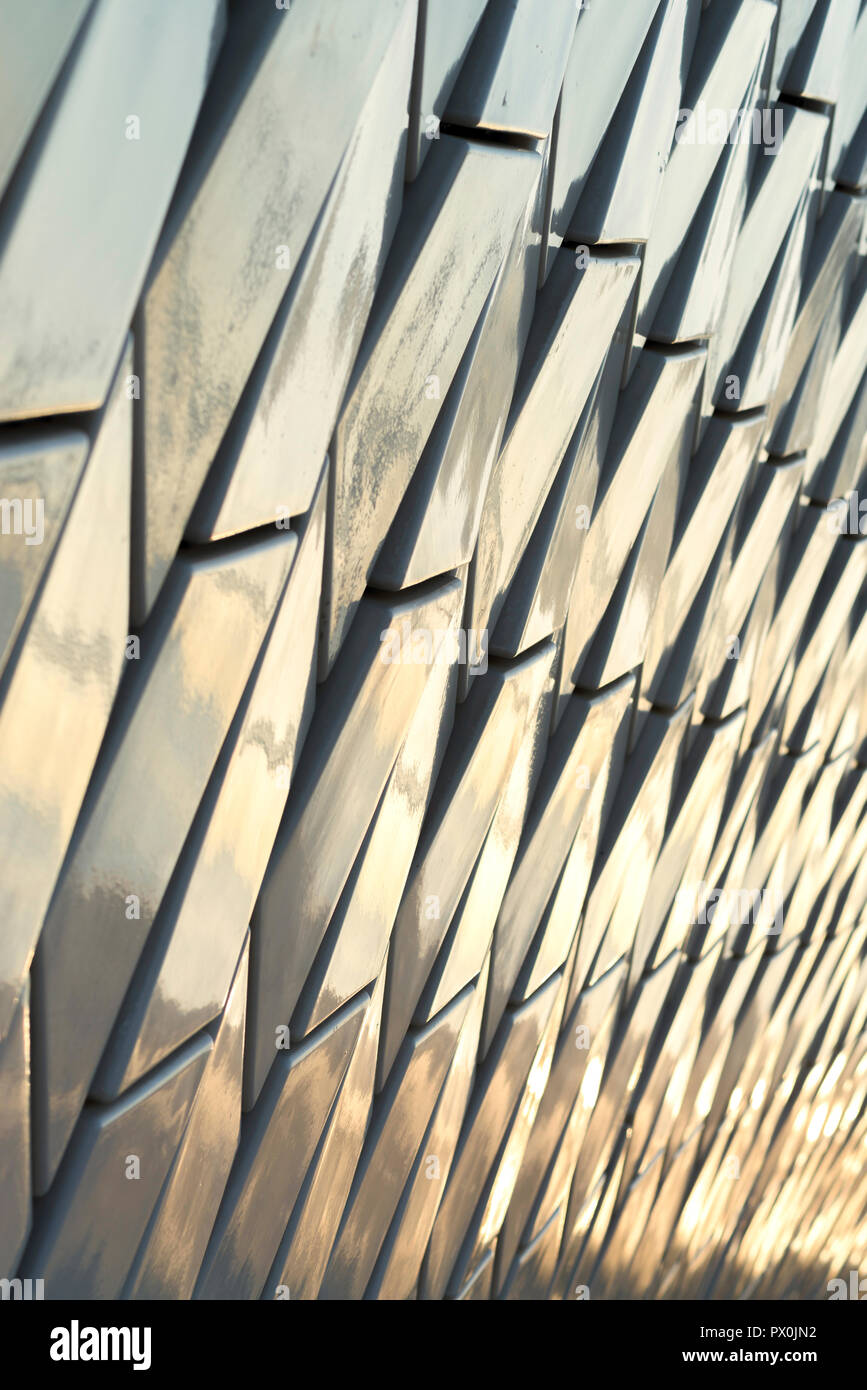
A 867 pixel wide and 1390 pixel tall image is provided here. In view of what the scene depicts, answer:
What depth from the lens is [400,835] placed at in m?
1.38

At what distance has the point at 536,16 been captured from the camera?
1.08 m

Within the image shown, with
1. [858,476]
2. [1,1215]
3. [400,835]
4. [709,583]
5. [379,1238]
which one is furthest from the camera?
[858,476]

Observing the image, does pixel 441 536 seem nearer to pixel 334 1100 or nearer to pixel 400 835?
pixel 400 835

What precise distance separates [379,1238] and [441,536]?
3.70 feet

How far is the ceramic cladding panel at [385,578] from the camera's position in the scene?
0.74 m

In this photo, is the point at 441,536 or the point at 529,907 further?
the point at 529,907

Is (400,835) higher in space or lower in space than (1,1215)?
higher

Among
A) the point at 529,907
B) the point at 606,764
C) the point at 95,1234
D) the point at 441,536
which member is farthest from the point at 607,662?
the point at 95,1234

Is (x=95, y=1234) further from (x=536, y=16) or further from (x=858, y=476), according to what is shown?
(x=858, y=476)

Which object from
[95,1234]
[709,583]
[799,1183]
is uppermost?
[709,583]

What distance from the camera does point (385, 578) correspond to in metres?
1.17

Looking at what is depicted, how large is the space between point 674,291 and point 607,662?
22.2 inches

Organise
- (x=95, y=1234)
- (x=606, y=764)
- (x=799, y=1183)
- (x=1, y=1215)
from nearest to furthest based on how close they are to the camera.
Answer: (x=1, y=1215) → (x=95, y=1234) → (x=606, y=764) → (x=799, y=1183)

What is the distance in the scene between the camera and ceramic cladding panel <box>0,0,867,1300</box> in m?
0.74
